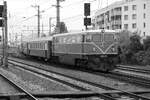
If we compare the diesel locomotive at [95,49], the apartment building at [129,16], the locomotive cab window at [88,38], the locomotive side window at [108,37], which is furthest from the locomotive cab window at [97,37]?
the apartment building at [129,16]

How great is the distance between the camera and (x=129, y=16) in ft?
270

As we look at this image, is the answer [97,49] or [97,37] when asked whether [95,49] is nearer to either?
[97,49]

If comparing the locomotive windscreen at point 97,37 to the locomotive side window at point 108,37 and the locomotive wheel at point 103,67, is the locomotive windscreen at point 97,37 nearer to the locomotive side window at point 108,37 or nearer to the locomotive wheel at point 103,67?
the locomotive side window at point 108,37

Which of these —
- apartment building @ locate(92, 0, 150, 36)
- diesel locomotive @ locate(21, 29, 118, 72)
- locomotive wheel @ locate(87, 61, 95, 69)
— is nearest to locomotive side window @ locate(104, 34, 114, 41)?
diesel locomotive @ locate(21, 29, 118, 72)

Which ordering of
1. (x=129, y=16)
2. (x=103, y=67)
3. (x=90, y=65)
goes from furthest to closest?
(x=129, y=16)
(x=90, y=65)
(x=103, y=67)

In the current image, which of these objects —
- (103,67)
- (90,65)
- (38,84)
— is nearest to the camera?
(38,84)

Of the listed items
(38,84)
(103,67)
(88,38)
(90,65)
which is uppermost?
(88,38)

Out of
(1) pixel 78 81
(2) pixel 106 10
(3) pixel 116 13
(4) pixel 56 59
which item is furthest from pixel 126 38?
(2) pixel 106 10

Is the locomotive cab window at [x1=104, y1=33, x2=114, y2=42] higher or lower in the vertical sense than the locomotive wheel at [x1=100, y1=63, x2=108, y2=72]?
higher

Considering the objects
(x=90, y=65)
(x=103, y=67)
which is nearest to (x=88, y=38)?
(x=90, y=65)

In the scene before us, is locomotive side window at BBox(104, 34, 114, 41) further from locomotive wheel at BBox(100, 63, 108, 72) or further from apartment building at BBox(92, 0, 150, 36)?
apartment building at BBox(92, 0, 150, 36)

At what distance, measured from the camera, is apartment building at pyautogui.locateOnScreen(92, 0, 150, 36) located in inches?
3019

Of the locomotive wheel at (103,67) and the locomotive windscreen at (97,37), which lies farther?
the locomotive windscreen at (97,37)

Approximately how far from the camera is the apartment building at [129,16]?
76.7 metres
